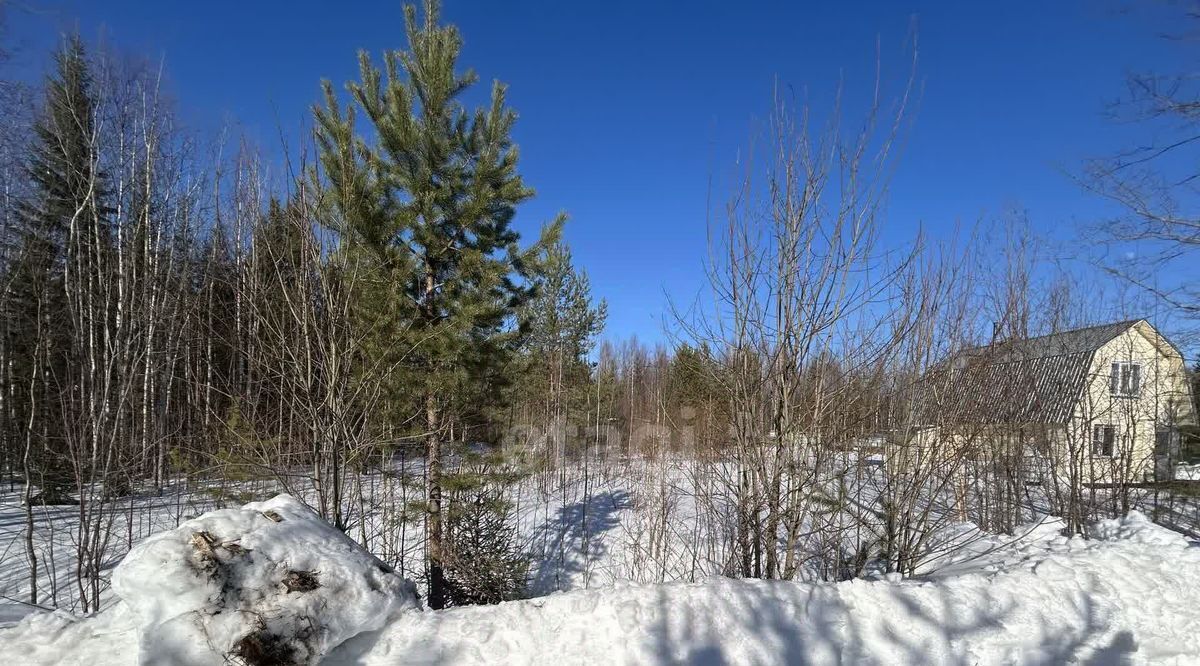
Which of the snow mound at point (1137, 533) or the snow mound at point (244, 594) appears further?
the snow mound at point (1137, 533)

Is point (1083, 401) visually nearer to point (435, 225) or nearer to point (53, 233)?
point (435, 225)

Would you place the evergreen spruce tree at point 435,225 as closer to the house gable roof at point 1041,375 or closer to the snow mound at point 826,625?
the snow mound at point 826,625

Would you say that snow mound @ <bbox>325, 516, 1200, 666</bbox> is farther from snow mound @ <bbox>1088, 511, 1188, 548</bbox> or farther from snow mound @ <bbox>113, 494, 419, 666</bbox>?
snow mound @ <bbox>1088, 511, 1188, 548</bbox>

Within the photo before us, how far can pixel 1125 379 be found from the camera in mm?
7090

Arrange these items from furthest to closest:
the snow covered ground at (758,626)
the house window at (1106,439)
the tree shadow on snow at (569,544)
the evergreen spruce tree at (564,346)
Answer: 1. the evergreen spruce tree at (564,346)
2. the tree shadow on snow at (569,544)
3. the house window at (1106,439)
4. the snow covered ground at (758,626)

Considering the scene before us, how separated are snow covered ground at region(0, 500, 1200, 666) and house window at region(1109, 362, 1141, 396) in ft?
16.1

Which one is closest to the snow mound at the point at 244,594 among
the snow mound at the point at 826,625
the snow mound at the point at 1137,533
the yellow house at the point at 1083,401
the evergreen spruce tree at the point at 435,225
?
the snow mound at the point at 826,625

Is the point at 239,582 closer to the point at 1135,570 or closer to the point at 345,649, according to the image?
Result: the point at 345,649

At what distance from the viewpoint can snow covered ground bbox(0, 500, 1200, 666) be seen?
8.45 feet

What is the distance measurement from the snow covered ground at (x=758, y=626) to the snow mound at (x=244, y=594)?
2 centimetres

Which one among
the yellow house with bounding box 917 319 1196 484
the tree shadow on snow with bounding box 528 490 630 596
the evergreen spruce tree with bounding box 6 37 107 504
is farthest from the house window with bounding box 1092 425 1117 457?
the evergreen spruce tree with bounding box 6 37 107 504

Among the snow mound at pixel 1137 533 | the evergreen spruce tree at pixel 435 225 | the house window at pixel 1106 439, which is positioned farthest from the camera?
the house window at pixel 1106 439

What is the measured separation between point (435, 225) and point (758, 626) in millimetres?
4953

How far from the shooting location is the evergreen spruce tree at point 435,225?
18.2 ft
